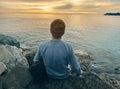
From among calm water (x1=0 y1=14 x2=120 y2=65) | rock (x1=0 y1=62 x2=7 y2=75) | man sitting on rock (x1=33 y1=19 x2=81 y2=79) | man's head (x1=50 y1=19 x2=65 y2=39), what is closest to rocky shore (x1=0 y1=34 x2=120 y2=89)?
rock (x1=0 y1=62 x2=7 y2=75)

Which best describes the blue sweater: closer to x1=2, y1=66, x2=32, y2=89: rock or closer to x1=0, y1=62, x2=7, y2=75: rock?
x1=2, y1=66, x2=32, y2=89: rock

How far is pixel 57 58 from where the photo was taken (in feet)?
23.4

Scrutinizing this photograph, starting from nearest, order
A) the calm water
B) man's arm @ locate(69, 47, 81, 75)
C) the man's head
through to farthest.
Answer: the man's head → man's arm @ locate(69, 47, 81, 75) → the calm water

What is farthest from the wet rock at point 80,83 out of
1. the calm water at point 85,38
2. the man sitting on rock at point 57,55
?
the calm water at point 85,38

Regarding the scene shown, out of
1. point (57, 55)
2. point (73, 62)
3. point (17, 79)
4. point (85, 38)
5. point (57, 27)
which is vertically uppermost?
point (57, 27)

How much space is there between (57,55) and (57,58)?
0.08 m

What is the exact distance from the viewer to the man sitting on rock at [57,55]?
6855 mm

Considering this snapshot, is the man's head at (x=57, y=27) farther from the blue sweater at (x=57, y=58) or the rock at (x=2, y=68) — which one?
the rock at (x=2, y=68)

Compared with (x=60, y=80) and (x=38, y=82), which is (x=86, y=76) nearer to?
(x=60, y=80)

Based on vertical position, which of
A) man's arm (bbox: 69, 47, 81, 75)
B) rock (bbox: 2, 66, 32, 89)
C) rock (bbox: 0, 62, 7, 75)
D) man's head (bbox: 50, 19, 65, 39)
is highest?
man's head (bbox: 50, 19, 65, 39)

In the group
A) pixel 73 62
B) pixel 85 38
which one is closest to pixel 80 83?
pixel 73 62

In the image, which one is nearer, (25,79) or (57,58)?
(57,58)

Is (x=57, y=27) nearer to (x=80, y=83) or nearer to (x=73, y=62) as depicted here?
(x=73, y=62)

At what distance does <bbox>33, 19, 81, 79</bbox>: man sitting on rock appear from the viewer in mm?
6855
